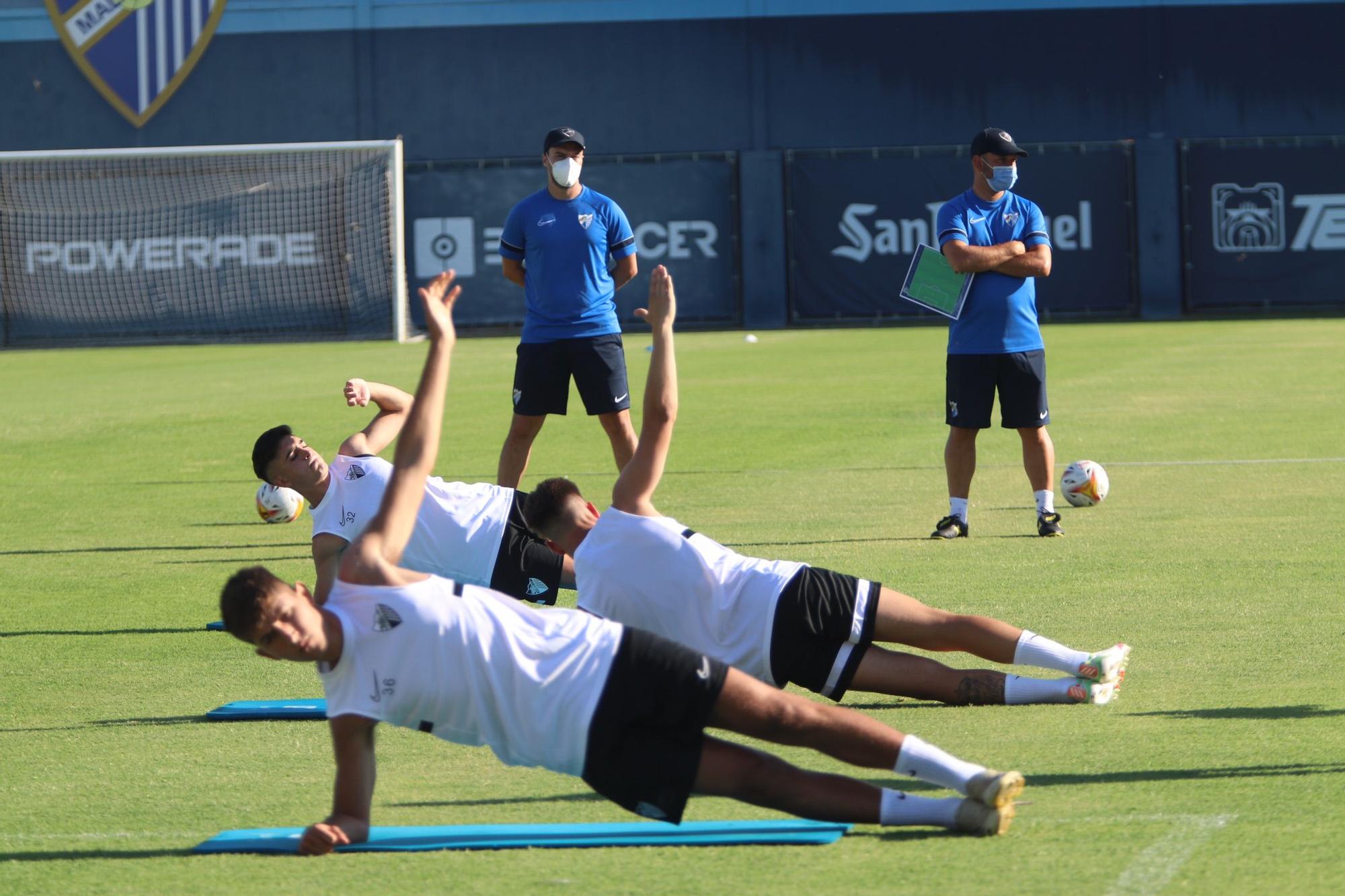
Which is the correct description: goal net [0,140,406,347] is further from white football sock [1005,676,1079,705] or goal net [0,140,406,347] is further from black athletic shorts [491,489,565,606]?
white football sock [1005,676,1079,705]

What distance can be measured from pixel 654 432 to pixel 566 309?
5.48m

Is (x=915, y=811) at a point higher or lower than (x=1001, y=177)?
lower

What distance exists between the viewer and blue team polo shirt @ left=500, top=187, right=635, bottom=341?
1096cm

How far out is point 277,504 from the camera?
11.6m

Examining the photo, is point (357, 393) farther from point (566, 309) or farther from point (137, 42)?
point (137, 42)

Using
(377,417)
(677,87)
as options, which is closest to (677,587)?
(377,417)

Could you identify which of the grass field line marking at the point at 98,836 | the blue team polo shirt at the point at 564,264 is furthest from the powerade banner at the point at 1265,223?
the grass field line marking at the point at 98,836

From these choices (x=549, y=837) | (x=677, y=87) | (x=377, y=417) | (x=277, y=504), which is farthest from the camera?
(x=677, y=87)

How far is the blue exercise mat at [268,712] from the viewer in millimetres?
6754

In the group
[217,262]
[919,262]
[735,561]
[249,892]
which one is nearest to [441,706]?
[249,892]

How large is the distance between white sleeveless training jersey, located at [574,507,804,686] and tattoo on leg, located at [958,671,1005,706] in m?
1.01

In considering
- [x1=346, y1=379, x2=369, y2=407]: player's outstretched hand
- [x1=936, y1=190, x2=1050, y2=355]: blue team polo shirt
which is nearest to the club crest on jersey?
[x1=346, y1=379, x2=369, y2=407]: player's outstretched hand

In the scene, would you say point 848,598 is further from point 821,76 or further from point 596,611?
point 821,76

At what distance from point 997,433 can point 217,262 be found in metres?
19.2
